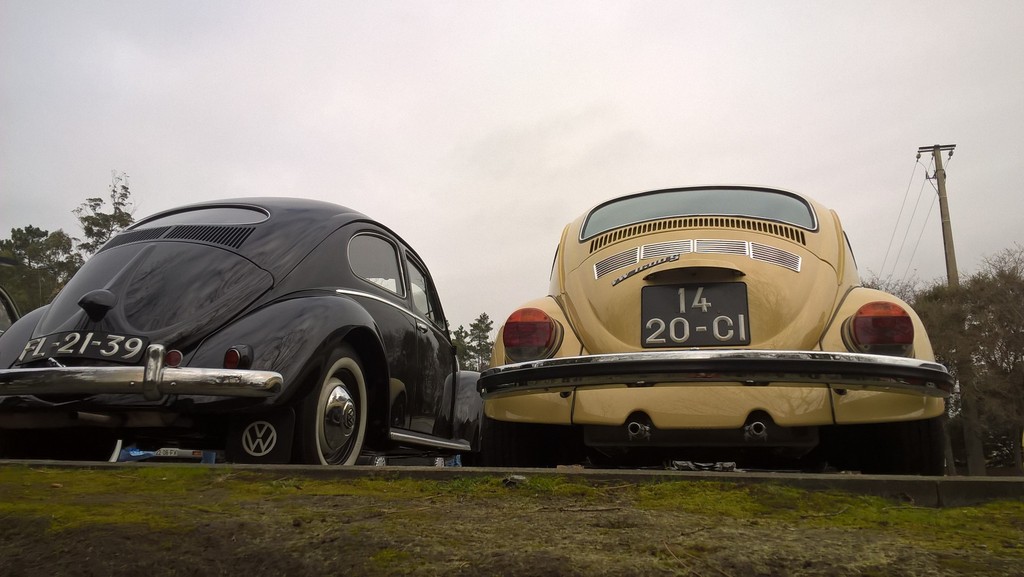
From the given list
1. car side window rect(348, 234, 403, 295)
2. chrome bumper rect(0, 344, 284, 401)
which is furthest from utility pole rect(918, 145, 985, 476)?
chrome bumper rect(0, 344, 284, 401)

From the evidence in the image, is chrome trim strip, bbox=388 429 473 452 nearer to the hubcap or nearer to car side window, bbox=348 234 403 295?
the hubcap

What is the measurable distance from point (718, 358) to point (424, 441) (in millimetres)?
3000

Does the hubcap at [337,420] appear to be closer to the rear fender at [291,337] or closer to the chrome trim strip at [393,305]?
the rear fender at [291,337]

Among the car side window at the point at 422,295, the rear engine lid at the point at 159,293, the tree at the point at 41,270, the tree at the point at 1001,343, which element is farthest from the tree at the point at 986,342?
the tree at the point at 41,270

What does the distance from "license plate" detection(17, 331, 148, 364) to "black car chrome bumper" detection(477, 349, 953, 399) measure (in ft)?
7.61

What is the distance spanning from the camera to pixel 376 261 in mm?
5875

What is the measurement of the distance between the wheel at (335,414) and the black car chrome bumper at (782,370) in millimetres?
1546

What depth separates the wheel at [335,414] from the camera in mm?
4031

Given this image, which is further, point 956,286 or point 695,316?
point 956,286

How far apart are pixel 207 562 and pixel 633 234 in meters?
3.45

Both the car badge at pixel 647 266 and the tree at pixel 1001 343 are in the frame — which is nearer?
the car badge at pixel 647 266

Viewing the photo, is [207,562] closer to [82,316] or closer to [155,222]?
[82,316]

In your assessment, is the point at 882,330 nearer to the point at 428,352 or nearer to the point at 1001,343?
the point at 428,352

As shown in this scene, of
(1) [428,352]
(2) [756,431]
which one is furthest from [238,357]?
(1) [428,352]
